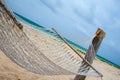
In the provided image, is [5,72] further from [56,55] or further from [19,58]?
[19,58]

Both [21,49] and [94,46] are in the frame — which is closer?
[21,49]

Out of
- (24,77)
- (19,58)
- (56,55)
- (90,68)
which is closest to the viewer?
(19,58)

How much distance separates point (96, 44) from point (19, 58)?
1.81 m

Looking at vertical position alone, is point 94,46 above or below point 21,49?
above

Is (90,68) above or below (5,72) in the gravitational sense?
above

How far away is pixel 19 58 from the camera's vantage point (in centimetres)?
299

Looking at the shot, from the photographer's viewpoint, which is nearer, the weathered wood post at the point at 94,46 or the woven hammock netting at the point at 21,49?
the woven hammock netting at the point at 21,49

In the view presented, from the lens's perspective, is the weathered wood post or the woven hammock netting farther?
the weathered wood post

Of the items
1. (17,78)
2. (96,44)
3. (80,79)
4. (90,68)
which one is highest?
(96,44)

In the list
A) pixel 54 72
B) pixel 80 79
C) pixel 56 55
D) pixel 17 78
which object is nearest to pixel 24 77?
pixel 17 78

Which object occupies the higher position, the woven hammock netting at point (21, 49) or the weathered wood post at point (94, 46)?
the weathered wood post at point (94, 46)

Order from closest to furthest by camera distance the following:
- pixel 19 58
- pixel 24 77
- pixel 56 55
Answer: pixel 19 58, pixel 56 55, pixel 24 77

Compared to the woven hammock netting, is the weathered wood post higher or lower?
higher

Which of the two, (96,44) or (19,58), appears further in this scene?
(96,44)
